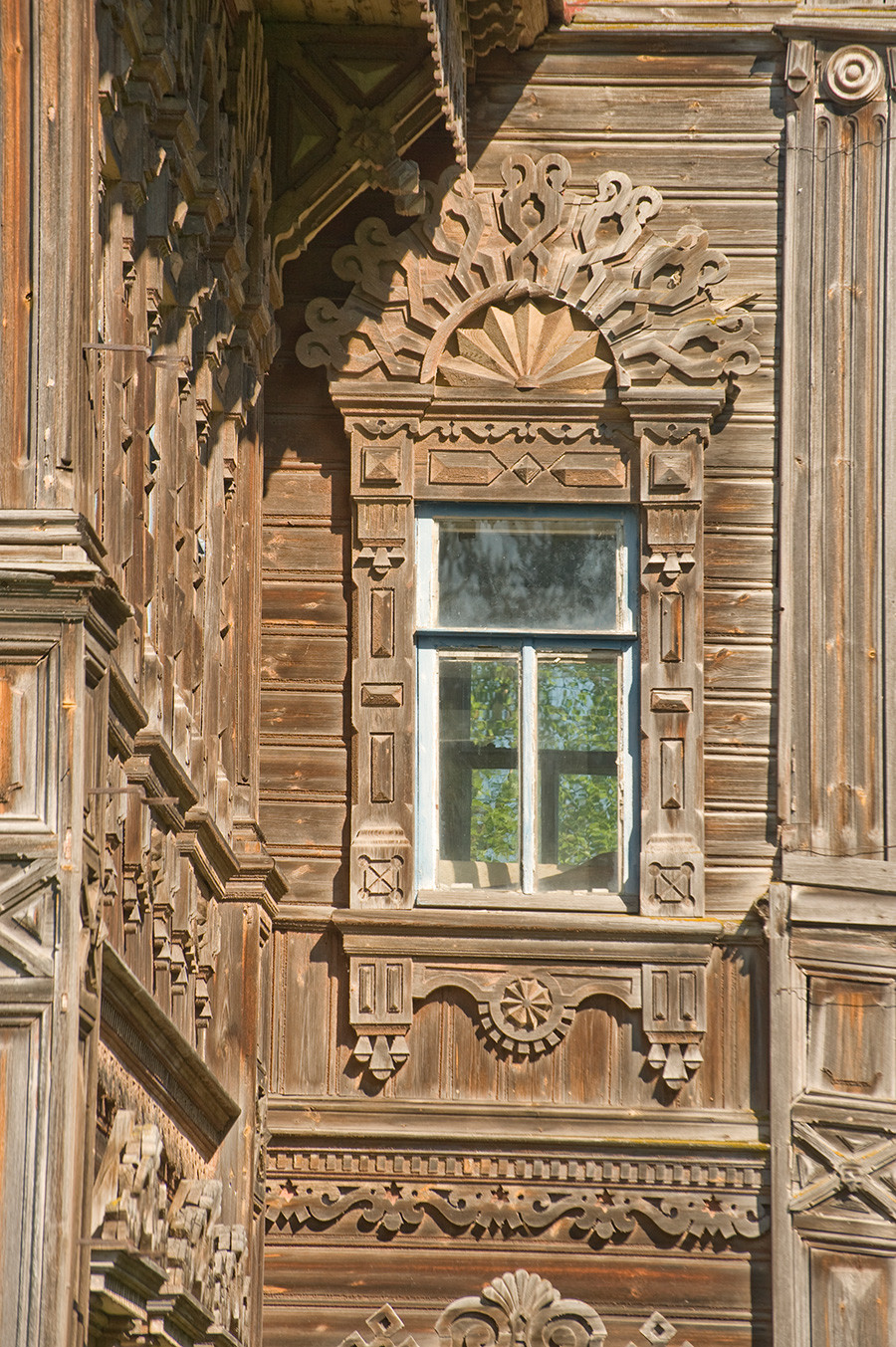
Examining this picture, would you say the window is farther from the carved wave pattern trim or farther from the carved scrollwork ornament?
the carved scrollwork ornament

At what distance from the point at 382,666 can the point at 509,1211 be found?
2.61 metres

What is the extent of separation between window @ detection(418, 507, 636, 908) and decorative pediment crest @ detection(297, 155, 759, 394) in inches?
29.3

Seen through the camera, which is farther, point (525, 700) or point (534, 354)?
point (534, 354)

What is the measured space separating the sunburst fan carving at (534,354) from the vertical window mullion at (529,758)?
130cm

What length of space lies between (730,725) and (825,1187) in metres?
2.18

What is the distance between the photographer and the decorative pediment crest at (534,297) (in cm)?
1016

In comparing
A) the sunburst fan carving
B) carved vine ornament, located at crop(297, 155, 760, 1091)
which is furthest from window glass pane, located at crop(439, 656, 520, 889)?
the sunburst fan carving

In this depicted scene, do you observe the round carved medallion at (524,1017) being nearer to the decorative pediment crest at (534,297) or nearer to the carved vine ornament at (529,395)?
the carved vine ornament at (529,395)

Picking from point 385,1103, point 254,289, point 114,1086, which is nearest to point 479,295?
point 254,289

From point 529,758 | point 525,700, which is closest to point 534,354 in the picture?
point 525,700

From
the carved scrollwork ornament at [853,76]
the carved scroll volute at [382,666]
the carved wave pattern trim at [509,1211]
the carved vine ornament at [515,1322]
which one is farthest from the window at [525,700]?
the carved scrollwork ornament at [853,76]

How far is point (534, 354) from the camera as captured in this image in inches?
401

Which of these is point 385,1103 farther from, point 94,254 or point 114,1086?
point 94,254

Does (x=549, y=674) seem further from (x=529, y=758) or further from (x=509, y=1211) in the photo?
(x=509, y=1211)
